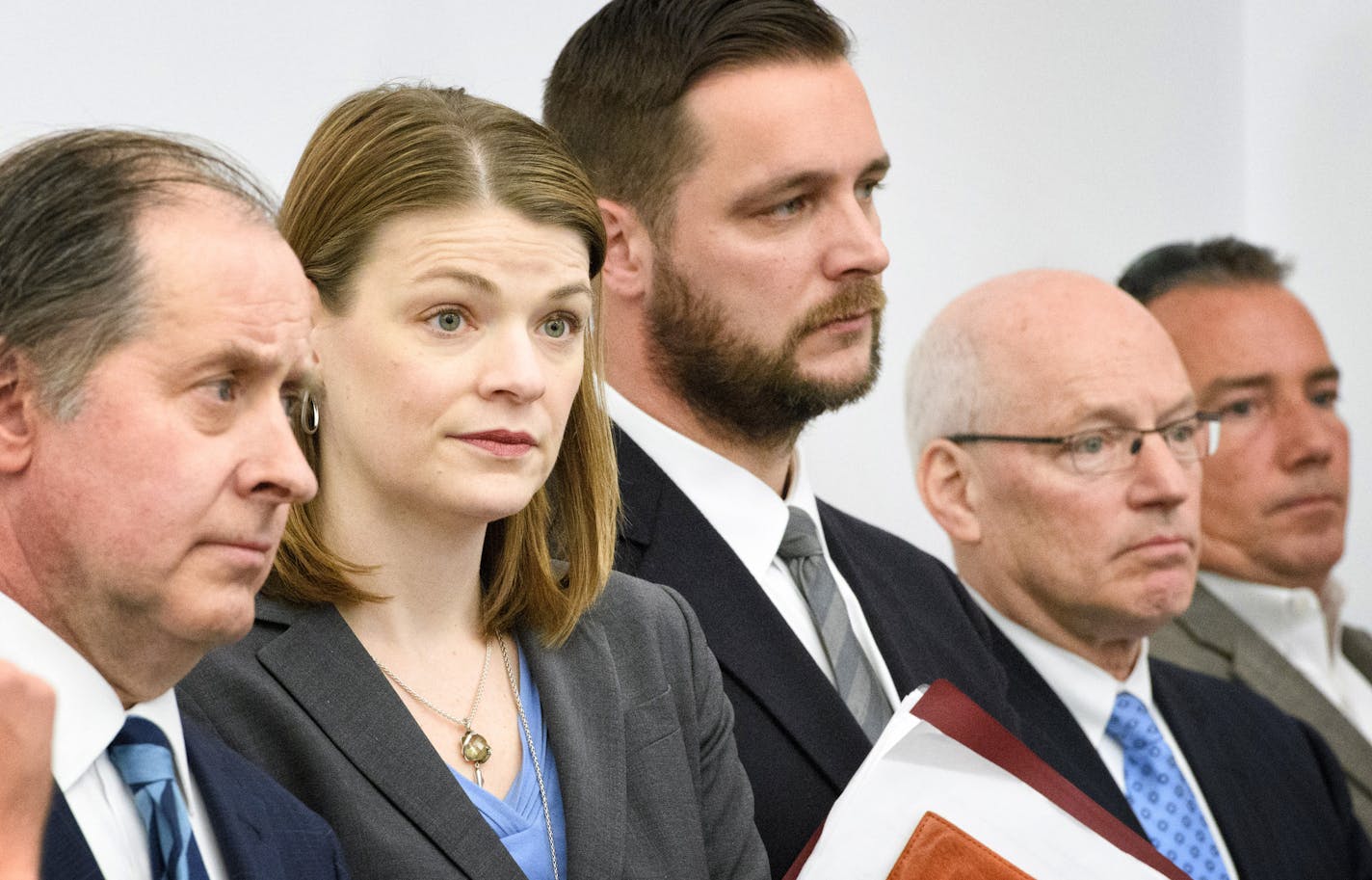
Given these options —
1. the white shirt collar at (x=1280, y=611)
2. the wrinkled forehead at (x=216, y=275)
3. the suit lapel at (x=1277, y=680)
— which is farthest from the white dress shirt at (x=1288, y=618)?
the wrinkled forehead at (x=216, y=275)

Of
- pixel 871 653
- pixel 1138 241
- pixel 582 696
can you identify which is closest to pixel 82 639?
pixel 582 696

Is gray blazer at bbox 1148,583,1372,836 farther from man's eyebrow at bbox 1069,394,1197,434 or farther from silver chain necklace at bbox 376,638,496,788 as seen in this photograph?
silver chain necklace at bbox 376,638,496,788

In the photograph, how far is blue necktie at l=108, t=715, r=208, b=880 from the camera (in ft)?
4.72

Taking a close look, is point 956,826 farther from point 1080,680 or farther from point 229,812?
point 1080,680

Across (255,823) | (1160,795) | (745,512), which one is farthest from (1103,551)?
(255,823)

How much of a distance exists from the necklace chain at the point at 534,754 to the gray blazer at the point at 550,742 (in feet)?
0.07

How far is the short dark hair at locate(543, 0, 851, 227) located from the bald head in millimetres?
698

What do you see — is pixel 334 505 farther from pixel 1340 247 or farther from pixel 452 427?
pixel 1340 247

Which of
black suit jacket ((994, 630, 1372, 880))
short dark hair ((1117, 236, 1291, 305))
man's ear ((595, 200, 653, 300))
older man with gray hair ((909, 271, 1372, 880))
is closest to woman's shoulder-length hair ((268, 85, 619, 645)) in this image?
man's ear ((595, 200, 653, 300))

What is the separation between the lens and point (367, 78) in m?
3.00

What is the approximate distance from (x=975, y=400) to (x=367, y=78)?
1.19 m

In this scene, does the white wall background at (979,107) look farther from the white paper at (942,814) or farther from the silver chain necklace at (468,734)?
the white paper at (942,814)

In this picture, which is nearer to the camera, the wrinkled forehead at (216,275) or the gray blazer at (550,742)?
the wrinkled forehead at (216,275)

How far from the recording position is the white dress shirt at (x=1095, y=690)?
3010mm
